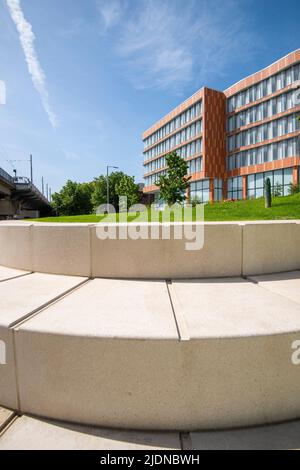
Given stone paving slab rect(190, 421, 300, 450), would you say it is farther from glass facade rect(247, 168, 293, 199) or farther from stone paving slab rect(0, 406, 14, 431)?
glass facade rect(247, 168, 293, 199)

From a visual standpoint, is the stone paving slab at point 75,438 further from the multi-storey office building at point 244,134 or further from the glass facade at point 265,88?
the glass facade at point 265,88

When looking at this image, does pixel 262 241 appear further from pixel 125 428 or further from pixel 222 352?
pixel 125 428

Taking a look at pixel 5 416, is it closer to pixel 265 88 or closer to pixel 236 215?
pixel 236 215

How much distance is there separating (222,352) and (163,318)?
0.63 meters

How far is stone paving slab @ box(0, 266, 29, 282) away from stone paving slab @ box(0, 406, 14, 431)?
2.18 metres

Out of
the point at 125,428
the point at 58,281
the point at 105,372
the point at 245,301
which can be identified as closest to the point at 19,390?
the point at 105,372

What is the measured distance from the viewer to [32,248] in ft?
15.0

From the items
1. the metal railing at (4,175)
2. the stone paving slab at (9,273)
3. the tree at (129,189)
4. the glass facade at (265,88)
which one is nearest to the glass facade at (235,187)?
the glass facade at (265,88)

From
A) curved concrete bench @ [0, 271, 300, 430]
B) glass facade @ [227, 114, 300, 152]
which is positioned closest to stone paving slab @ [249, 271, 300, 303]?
curved concrete bench @ [0, 271, 300, 430]

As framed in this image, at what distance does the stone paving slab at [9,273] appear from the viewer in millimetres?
4230

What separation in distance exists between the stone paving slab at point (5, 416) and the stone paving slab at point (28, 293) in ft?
2.72

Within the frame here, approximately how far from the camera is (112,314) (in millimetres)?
2549

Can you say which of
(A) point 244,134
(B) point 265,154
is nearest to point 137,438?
(B) point 265,154

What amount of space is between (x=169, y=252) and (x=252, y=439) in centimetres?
248
